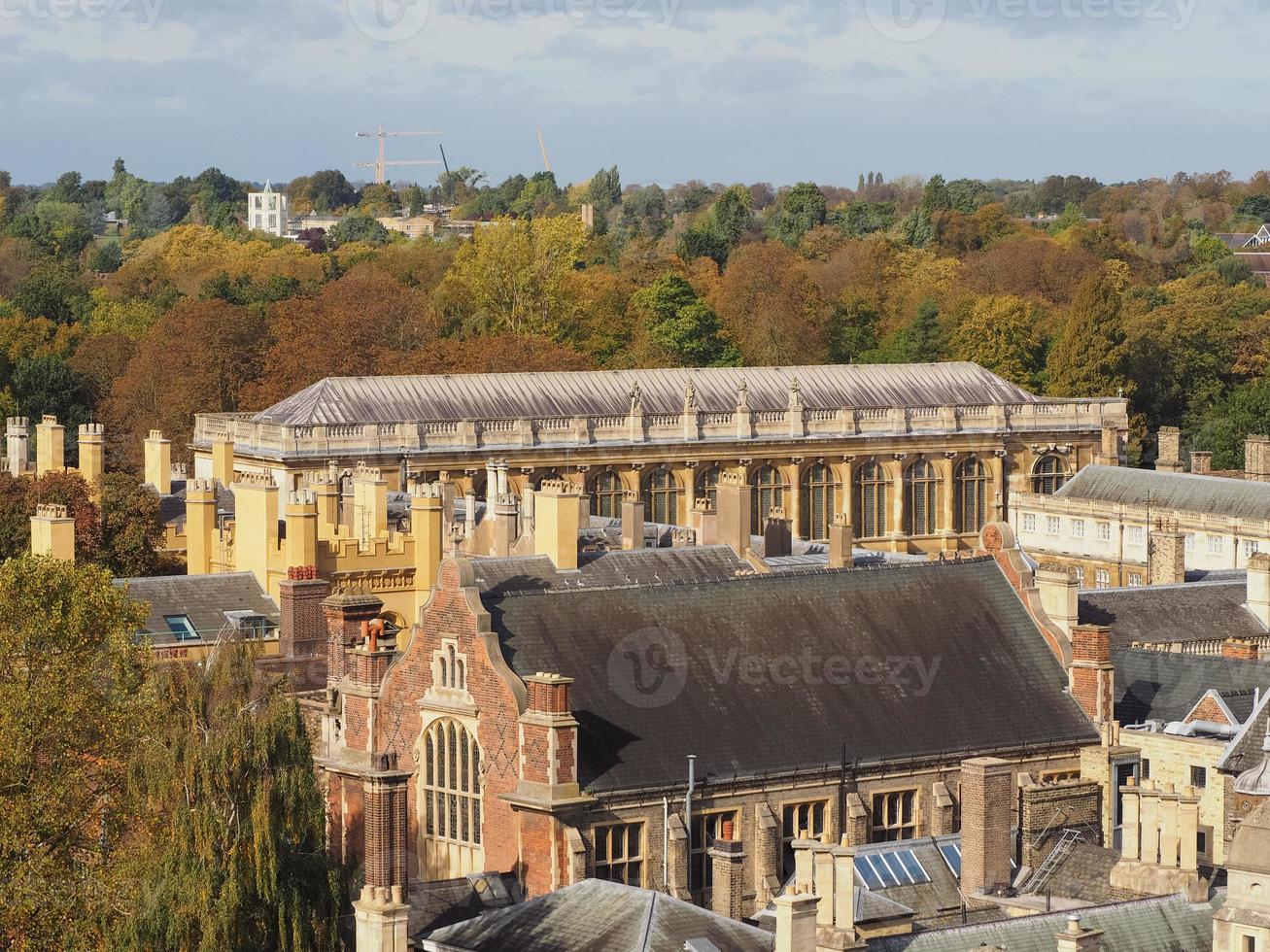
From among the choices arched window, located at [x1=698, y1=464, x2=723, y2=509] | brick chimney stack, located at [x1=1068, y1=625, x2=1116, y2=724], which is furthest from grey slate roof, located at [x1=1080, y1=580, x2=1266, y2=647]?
arched window, located at [x1=698, y1=464, x2=723, y2=509]

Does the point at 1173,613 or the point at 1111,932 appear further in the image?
the point at 1173,613

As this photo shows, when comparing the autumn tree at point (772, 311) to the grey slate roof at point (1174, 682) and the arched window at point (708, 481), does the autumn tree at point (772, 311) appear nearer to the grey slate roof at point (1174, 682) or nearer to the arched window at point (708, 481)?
the arched window at point (708, 481)

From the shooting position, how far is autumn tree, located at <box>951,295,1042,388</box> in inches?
6048

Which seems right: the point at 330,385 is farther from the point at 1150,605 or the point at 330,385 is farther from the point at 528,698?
the point at 528,698

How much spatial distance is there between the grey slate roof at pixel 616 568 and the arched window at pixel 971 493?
181 ft

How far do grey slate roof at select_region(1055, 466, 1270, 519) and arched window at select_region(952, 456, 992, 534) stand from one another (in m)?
9.11

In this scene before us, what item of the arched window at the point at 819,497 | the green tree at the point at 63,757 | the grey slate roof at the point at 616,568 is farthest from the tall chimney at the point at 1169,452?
the green tree at the point at 63,757

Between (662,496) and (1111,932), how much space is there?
251 feet

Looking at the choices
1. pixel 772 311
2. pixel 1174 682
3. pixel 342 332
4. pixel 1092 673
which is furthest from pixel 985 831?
pixel 772 311

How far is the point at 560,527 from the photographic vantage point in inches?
2665

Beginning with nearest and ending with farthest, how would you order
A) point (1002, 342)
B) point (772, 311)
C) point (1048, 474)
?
1. point (1048, 474)
2. point (1002, 342)
3. point (772, 311)

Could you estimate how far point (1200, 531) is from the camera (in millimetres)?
108188

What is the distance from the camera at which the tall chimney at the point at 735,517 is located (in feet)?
247

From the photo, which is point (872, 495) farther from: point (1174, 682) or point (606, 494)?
point (1174, 682)
